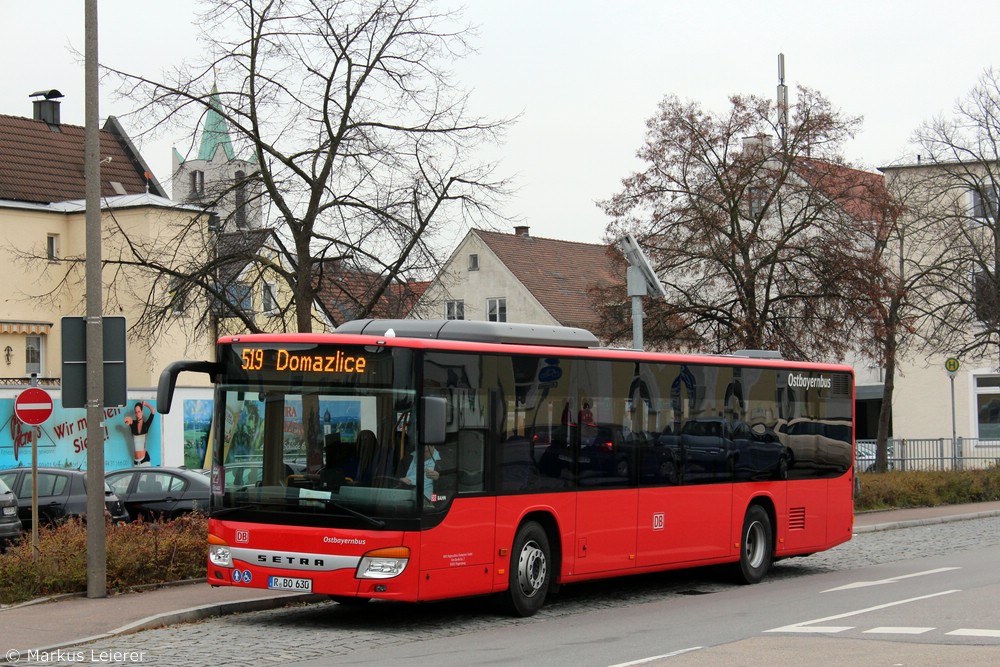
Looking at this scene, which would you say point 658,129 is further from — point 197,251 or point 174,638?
point 174,638

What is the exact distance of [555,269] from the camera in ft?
208

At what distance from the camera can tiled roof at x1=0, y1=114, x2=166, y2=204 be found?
49.4 m

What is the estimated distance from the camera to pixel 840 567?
1984 cm

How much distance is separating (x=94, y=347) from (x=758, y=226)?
1714 cm

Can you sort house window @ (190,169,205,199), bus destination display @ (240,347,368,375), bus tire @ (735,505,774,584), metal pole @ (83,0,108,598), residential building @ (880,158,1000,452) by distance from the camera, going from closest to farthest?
1. bus destination display @ (240,347,368,375)
2. metal pole @ (83,0,108,598)
3. bus tire @ (735,505,774,584)
4. house window @ (190,169,205,199)
5. residential building @ (880,158,1000,452)

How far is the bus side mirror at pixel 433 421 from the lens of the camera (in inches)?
487

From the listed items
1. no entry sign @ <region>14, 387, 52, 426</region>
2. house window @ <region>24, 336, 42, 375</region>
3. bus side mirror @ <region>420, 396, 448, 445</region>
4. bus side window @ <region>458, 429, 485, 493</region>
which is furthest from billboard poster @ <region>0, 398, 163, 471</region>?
bus side mirror @ <region>420, 396, 448, 445</region>

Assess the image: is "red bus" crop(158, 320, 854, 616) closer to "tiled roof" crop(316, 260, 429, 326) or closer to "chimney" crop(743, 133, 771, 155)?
"tiled roof" crop(316, 260, 429, 326)

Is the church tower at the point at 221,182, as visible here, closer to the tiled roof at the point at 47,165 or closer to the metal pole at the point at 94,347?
the metal pole at the point at 94,347

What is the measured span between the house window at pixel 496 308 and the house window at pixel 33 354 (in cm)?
2168

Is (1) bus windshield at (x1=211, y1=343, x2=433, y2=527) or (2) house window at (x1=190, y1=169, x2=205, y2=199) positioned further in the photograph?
(2) house window at (x1=190, y1=169, x2=205, y2=199)

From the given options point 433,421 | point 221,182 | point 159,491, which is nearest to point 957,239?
point 221,182

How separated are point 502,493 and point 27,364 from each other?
119 feet

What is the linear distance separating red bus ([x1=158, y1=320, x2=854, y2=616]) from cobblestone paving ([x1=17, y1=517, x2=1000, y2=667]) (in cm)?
41
